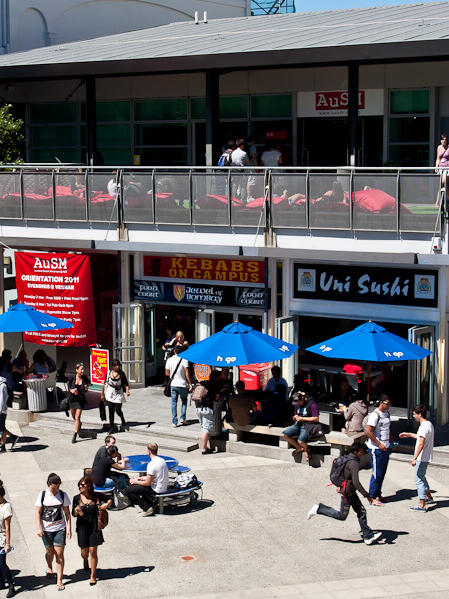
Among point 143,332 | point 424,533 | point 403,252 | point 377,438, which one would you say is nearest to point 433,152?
point 403,252

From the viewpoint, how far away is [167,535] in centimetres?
1579

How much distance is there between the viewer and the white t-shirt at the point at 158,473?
1647 centimetres

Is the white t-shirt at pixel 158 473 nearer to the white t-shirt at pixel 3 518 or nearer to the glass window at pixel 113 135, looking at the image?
the white t-shirt at pixel 3 518

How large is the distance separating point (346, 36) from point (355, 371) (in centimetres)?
790

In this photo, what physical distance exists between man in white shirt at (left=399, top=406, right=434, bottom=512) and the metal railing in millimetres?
5247

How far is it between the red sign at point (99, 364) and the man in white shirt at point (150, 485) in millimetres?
8028

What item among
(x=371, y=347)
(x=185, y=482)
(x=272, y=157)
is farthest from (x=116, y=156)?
(x=185, y=482)

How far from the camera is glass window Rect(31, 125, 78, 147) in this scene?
3088 cm

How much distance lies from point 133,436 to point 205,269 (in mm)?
4964

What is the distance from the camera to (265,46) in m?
24.4

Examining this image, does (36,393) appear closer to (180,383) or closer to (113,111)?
(180,383)

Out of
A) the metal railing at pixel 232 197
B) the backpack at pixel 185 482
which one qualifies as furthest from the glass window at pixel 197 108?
the backpack at pixel 185 482

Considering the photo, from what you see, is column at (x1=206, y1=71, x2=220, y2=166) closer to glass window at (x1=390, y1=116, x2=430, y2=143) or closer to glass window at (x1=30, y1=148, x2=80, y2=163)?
glass window at (x1=390, y1=116, x2=430, y2=143)

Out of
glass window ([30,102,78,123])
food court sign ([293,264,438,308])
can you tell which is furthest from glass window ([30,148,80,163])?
food court sign ([293,264,438,308])
